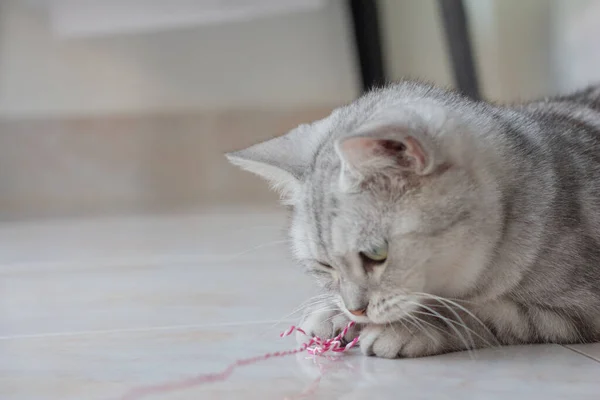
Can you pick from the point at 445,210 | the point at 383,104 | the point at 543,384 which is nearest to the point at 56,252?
the point at 383,104

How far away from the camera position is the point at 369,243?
1.00 meters

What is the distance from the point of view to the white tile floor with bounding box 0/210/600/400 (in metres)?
0.86

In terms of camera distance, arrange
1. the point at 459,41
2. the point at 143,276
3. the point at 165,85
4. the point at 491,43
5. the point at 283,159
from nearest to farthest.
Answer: the point at 283,159
the point at 143,276
the point at 459,41
the point at 491,43
the point at 165,85

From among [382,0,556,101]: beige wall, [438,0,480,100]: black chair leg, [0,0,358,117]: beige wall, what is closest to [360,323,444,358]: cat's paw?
[382,0,556,101]: beige wall

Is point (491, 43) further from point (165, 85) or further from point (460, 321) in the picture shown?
point (460, 321)

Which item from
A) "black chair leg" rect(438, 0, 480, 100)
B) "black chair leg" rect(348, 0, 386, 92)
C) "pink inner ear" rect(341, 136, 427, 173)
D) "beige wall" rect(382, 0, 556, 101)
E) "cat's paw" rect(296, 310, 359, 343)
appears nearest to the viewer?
"pink inner ear" rect(341, 136, 427, 173)

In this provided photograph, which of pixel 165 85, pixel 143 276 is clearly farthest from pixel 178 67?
pixel 143 276

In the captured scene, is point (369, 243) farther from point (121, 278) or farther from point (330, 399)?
point (121, 278)

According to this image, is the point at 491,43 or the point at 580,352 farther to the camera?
the point at 491,43

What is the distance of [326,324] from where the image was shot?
1.11 m

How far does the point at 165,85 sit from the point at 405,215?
2861mm

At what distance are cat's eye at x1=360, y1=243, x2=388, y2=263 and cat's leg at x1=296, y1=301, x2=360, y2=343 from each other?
0.44 feet

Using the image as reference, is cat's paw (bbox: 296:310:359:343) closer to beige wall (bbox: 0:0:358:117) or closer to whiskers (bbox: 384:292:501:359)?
whiskers (bbox: 384:292:501:359)

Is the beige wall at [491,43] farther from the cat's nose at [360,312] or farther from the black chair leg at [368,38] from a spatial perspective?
the cat's nose at [360,312]
